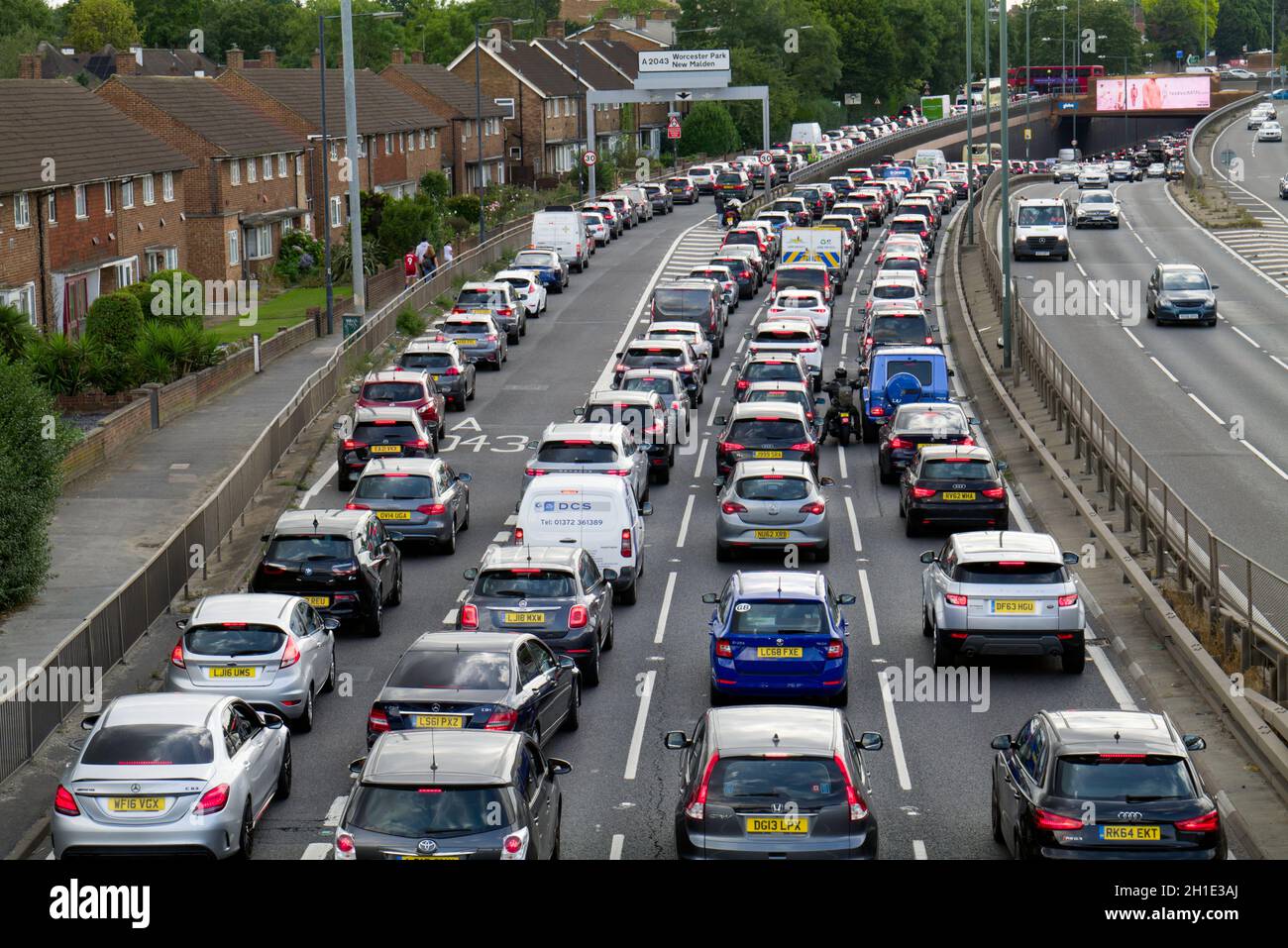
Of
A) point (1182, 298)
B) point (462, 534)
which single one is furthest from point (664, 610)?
point (1182, 298)

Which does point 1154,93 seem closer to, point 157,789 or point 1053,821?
point 1053,821

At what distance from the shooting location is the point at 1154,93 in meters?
164

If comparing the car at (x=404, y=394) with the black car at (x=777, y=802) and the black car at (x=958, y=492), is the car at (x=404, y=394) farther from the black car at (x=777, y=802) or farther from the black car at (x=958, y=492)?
the black car at (x=777, y=802)

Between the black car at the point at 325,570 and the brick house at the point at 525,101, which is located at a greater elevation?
the brick house at the point at 525,101

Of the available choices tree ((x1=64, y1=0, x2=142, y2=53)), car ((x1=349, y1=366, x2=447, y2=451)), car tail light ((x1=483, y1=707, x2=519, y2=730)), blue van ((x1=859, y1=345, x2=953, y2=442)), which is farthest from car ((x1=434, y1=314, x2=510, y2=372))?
tree ((x1=64, y1=0, x2=142, y2=53))

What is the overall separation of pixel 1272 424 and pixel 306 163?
4738 cm

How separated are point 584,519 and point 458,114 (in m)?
75.3

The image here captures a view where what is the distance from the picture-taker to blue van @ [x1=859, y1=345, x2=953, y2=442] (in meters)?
35.0

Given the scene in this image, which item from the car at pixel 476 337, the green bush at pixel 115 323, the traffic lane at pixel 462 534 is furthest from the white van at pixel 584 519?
the car at pixel 476 337

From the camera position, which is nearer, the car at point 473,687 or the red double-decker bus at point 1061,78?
the car at point 473,687

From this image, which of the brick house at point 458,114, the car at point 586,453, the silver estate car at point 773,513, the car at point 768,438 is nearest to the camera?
the silver estate car at point 773,513

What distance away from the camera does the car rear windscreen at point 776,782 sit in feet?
45.1

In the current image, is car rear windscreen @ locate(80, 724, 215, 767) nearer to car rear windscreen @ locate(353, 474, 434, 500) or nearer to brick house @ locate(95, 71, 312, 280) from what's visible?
car rear windscreen @ locate(353, 474, 434, 500)
